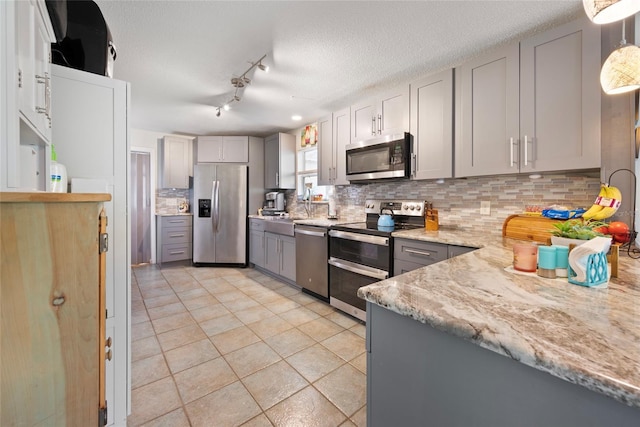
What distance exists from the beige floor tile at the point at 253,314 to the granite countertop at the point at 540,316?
6.72ft

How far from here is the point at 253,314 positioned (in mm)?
2713

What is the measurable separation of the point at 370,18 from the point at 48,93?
5.87ft

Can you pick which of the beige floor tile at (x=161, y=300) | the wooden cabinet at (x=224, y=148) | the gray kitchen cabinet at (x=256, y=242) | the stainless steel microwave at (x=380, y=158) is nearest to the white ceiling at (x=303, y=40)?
the stainless steel microwave at (x=380, y=158)

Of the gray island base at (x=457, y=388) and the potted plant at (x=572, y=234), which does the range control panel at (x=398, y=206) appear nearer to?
the potted plant at (x=572, y=234)

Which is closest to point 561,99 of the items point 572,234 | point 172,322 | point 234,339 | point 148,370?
point 572,234

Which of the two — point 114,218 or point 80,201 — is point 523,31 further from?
point 114,218

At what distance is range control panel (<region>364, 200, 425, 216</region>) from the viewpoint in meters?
2.71

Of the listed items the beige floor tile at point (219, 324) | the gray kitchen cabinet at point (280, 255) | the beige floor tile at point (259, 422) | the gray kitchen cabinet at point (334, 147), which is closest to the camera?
the beige floor tile at point (259, 422)

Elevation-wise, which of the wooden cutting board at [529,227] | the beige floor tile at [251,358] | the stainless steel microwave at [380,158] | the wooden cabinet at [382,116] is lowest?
the beige floor tile at [251,358]

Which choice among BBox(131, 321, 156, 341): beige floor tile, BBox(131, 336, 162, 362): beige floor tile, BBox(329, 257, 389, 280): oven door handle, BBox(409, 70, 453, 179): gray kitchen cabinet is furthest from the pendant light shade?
BBox(131, 321, 156, 341): beige floor tile

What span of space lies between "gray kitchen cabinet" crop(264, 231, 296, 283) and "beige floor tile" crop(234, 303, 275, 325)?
736mm

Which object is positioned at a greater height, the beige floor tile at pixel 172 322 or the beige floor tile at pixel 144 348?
the beige floor tile at pixel 172 322

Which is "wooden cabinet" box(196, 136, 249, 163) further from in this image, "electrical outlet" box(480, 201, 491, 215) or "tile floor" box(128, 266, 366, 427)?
"electrical outlet" box(480, 201, 491, 215)

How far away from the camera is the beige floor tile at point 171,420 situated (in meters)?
1.39
